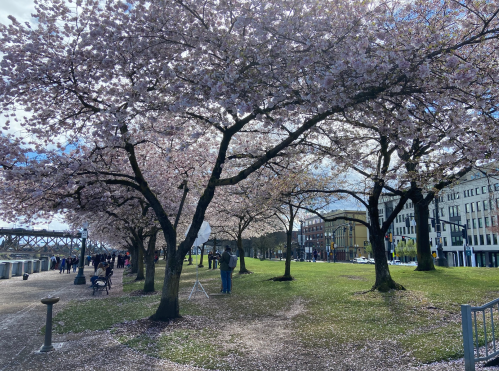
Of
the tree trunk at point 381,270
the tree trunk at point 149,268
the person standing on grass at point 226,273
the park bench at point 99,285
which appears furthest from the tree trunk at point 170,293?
the park bench at point 99,285

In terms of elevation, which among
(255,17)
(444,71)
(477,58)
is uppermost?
(255,17)

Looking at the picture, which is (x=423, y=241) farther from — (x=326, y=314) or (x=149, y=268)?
(x=149, y=268)

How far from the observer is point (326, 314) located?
1022 centimetres

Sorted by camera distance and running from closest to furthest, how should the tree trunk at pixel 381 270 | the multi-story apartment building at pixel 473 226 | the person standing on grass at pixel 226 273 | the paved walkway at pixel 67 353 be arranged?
the paved walkway at pixel 67 353 < the tree trunk at pixel 381 270 < the person standing on grass at pixel 226 273 < the multi-story apartment building at pixel 473 226

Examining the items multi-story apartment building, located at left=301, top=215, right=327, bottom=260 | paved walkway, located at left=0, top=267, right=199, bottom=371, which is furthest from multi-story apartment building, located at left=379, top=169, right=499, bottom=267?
paved walkway, located at left=0, top=267, right=199, bottom=371

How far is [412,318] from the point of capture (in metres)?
9.19

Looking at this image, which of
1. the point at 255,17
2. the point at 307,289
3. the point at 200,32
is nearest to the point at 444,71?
the point at 255,17

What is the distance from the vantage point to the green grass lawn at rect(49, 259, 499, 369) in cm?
719

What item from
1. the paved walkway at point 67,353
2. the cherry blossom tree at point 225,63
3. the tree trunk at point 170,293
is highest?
the cherry blossom tree at point 225,63

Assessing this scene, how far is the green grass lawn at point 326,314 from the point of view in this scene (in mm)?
7191

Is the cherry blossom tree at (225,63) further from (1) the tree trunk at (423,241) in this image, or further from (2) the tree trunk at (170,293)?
(1) the tree trunk at (423,241)

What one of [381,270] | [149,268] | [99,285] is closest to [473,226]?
[381,270]

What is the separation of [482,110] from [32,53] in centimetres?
1025

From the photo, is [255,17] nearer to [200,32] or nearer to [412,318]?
[200,32]
